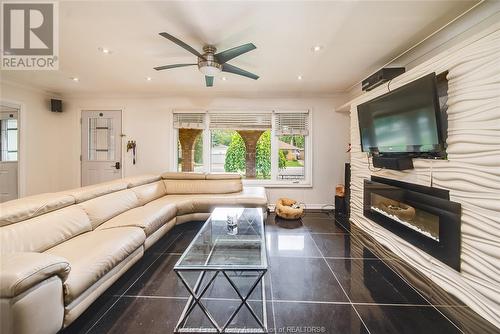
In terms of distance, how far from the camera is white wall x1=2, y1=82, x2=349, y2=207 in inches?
173

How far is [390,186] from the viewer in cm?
265

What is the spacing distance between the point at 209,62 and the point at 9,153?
14.7 feet

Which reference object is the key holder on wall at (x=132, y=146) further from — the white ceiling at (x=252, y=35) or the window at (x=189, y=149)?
the white ceiling at (x=252, y=35)

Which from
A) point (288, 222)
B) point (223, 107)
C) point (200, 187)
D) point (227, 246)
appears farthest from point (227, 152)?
point (227, 246)

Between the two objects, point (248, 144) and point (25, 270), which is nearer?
point (25, 270)

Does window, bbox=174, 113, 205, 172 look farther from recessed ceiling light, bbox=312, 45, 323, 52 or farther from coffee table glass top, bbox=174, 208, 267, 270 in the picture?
recessed ceiling light, bbox=312, 45, 323, 52

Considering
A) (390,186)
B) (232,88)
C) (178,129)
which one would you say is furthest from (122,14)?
(390,186)

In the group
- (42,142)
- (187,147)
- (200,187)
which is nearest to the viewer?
(200,187)

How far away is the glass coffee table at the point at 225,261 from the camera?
141cm

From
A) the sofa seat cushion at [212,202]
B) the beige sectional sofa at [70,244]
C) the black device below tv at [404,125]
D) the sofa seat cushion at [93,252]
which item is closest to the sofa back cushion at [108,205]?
the beige sectional sofa at [70,244]

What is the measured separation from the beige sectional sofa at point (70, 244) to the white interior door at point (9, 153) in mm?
2609

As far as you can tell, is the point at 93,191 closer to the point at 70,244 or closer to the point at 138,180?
the point at 70,244

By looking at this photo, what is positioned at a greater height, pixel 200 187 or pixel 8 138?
pixel 8 138

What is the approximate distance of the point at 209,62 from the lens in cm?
236
